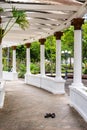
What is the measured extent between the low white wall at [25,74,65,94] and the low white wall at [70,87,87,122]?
420cm

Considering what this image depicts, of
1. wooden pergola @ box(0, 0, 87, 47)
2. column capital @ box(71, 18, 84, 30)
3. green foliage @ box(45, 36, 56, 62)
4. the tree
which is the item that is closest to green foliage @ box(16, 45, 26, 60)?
green foliage @ box(45, 36, 56, 62)

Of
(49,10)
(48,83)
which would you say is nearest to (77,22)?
(49,10)

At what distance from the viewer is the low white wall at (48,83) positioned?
54.0ft

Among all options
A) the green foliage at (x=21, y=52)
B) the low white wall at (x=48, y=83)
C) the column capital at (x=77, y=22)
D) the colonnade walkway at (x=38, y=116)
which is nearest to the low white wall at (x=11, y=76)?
the low white wall at (x=48, y=83)

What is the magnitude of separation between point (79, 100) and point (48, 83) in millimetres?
7523

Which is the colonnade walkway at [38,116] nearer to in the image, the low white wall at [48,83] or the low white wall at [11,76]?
the low white wall at [48,83]

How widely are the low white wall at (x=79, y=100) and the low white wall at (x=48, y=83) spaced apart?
4196 millimetres

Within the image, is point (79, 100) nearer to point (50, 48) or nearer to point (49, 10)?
point (49, 10)

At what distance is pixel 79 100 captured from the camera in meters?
10.8

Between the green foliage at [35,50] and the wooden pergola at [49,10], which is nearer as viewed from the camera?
the wooden pergola at [49,10]

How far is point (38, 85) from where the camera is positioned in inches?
818

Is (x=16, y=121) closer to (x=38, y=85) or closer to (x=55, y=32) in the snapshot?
(x=55, y=32)

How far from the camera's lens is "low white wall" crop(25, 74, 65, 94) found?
16.5 metres

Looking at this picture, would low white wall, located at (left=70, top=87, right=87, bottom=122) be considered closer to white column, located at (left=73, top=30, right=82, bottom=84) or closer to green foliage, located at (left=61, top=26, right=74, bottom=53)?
white column, located at (left=73, top=30, right=82, bottom=84)
